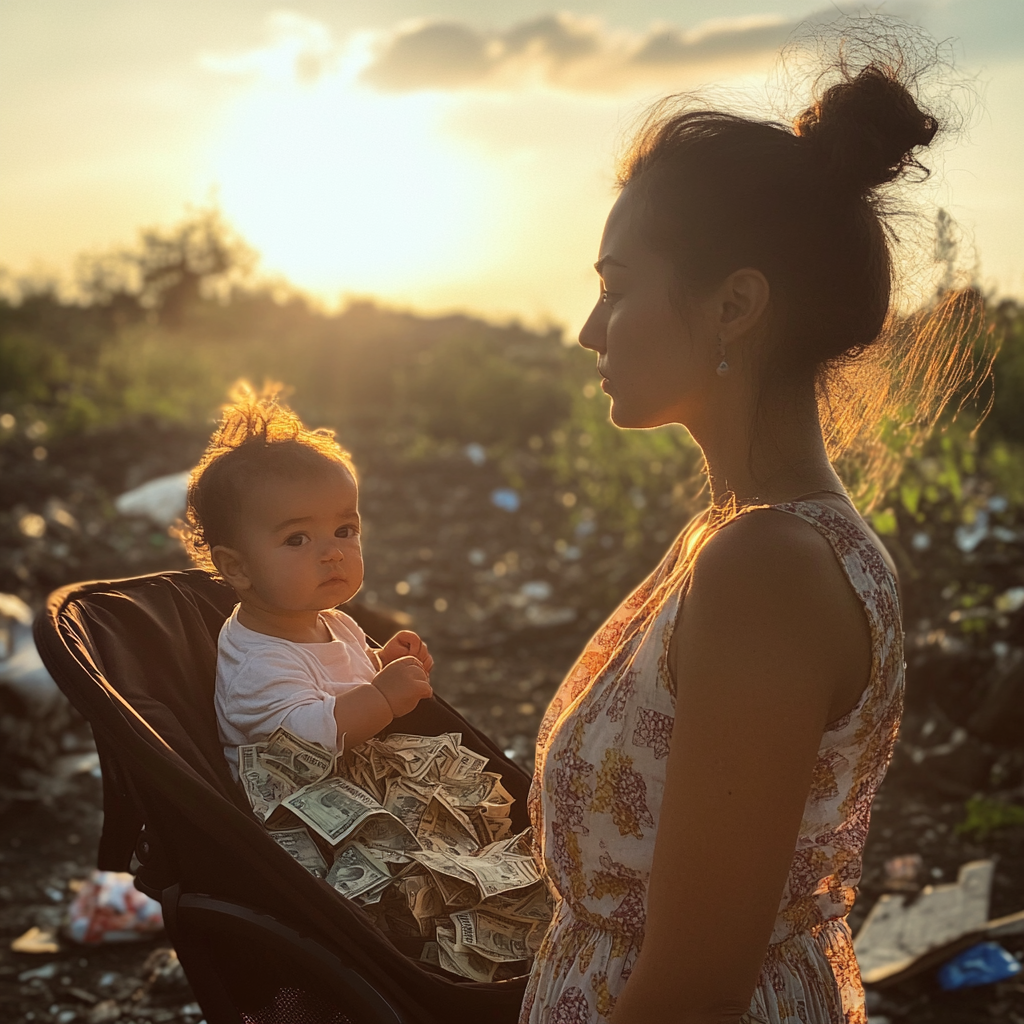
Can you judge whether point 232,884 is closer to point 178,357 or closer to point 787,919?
point 787,919

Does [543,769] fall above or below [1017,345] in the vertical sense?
below

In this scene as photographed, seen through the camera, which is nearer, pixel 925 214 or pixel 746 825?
pixel 746 825

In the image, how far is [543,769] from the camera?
1.41m

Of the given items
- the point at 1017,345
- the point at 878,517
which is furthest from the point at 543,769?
the point at 1017,345

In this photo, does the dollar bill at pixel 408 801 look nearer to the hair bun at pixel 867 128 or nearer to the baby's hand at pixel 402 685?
the baby's hand at pixel 402 685

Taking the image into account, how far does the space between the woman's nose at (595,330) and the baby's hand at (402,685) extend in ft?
2.38

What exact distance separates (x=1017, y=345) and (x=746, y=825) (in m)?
6.62

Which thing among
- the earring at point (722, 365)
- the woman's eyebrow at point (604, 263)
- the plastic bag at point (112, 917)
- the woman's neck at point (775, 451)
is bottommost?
the plastic bag at point (112, 917)

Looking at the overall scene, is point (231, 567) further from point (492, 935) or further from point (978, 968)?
point (978, 968)

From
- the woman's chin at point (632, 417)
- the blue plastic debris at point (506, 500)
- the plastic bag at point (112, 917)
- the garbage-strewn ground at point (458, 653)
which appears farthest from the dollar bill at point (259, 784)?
the blue plastic debris at point (506, 500)

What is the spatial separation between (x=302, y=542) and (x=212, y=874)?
0.61 m

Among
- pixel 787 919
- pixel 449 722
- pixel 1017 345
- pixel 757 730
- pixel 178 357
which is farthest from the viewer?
pixel 178 357

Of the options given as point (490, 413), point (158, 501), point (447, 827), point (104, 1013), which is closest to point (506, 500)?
point (490, 413)

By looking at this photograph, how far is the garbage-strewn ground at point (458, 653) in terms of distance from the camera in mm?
3066
